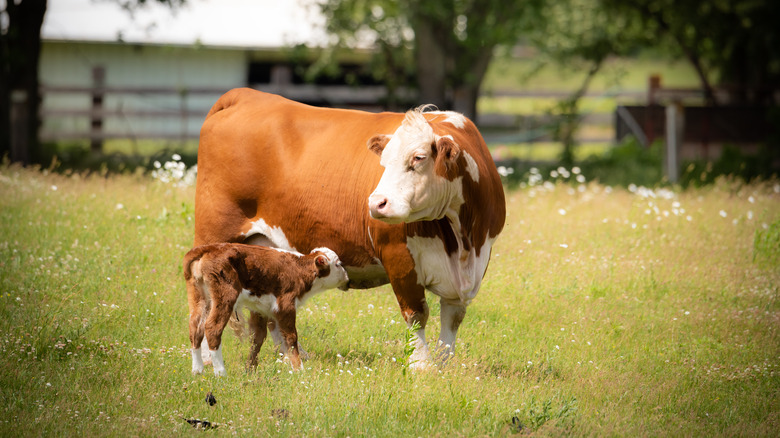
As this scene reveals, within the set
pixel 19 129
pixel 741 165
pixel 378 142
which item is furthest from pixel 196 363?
pixel 741 165

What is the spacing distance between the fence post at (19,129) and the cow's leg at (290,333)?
31.4 ft

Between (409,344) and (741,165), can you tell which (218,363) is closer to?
(409,344)

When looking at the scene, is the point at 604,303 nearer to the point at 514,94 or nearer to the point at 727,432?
the point at 727,432

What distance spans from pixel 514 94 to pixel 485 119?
94 cm

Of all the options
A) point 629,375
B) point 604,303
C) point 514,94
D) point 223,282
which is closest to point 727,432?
point 629,375

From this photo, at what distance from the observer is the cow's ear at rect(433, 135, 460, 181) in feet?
16.9

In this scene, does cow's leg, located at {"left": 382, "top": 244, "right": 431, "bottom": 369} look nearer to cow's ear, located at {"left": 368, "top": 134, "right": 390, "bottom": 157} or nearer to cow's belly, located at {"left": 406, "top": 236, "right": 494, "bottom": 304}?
cow's belly, located at {"left": 406, "top": 236, "right": 494, "bottom": 304}

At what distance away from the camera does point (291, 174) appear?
6.19 meters

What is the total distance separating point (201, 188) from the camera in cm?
660

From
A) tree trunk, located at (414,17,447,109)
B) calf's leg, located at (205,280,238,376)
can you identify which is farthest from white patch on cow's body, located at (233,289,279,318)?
tree trunk, located at (414,17,447,109)

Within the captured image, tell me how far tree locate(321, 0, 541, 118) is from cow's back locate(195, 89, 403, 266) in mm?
8354

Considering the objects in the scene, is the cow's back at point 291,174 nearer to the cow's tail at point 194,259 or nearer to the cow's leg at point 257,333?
the cow's leg at point 257,333

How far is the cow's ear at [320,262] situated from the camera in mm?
5645

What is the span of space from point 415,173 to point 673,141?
974 cm
